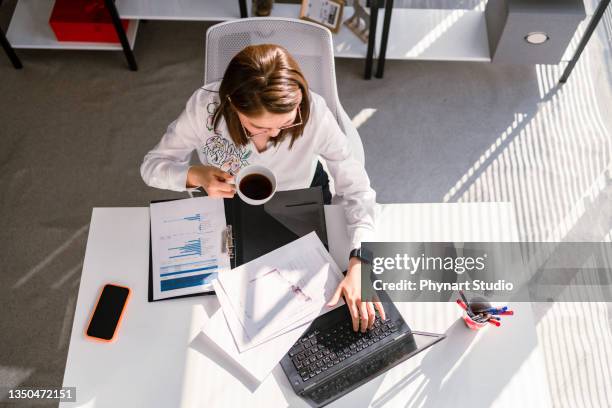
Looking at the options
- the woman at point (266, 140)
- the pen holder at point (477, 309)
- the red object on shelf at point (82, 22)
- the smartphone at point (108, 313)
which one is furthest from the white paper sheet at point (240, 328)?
the red object on shelf at point (82, 22)

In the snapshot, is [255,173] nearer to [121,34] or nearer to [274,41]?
[274,41]

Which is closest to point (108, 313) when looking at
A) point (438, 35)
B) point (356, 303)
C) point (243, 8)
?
point (356, 303)

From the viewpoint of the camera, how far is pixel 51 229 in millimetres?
2385

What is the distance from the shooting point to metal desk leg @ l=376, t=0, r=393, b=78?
238cm

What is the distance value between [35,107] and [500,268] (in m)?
2.29

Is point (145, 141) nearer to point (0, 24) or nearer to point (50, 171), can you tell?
point (50, 171)

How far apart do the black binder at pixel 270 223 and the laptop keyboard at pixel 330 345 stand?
256 millimetres

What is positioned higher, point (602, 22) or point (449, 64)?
point (602, 22)

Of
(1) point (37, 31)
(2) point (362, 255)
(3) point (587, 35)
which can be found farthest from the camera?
(1) point (37, 31)

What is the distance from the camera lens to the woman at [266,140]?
4.23 ft

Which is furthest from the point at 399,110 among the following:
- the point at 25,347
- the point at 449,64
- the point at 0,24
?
the point at 0,24

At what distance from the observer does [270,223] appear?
155 centimetres

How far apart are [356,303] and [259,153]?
50 centimetres

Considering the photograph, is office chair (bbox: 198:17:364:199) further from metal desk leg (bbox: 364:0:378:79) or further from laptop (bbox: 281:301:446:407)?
metal desk leg (bbox: 364:0:378:79)
